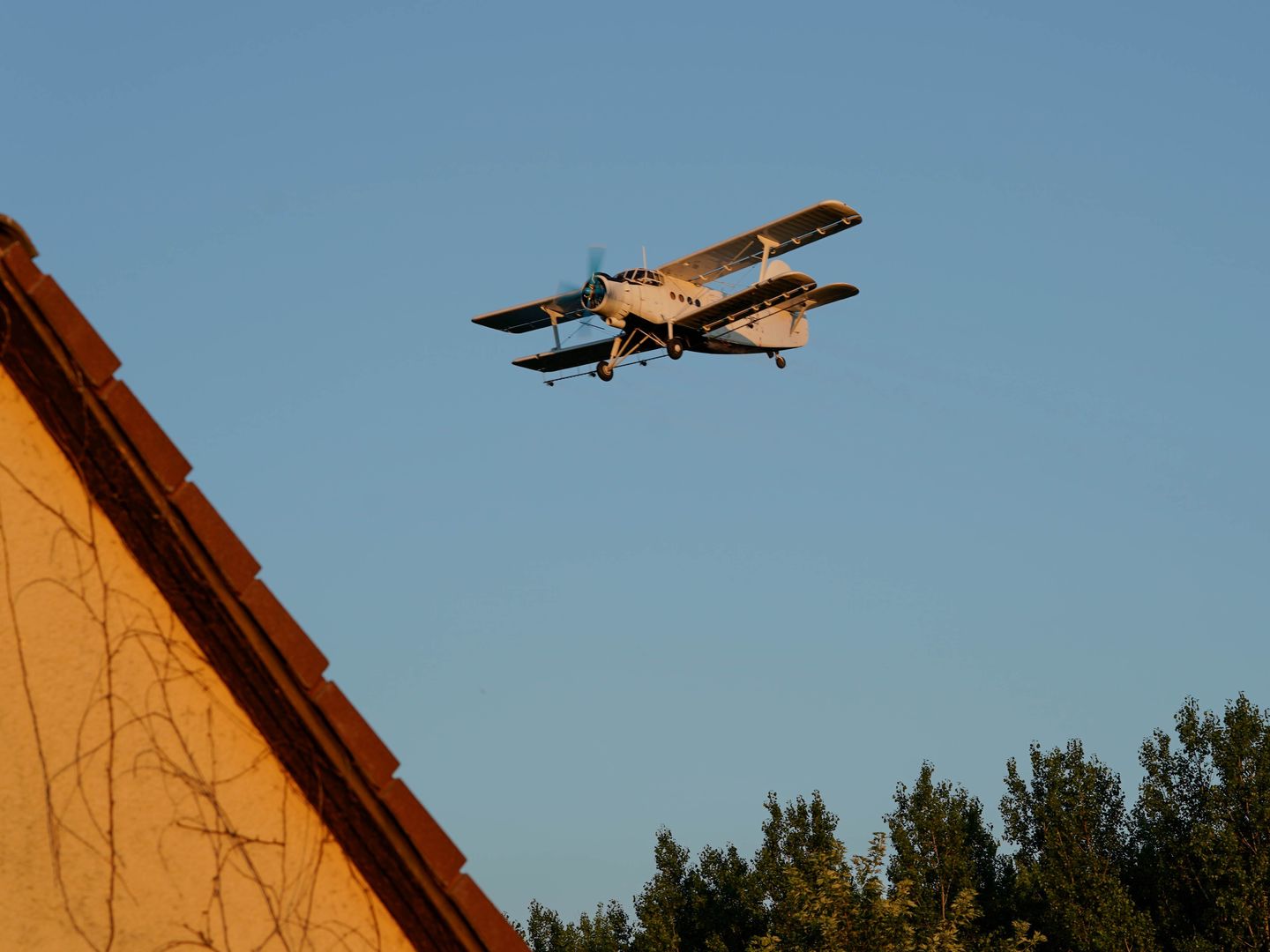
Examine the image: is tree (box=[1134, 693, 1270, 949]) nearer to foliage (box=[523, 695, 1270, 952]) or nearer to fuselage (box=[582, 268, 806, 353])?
foliage (box=[523, 695, 1270, 952])

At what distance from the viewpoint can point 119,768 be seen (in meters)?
5.75

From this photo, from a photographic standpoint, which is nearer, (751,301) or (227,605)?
(227,605)

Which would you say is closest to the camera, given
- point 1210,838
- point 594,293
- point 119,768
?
point 119,768

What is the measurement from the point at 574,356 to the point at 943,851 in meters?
37.7

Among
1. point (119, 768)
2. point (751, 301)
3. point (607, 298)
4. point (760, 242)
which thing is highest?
point (760, 242)

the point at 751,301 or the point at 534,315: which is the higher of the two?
the point at 534,315

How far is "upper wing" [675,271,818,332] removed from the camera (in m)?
33.4

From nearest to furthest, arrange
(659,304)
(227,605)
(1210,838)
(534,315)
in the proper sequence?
(227,605) → (659,304) → (534,315) → (1210,838)

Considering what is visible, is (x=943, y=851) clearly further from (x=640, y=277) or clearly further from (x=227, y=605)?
(x=227, y=605)

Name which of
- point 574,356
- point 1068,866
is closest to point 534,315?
point 574,356

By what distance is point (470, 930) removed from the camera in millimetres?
5715

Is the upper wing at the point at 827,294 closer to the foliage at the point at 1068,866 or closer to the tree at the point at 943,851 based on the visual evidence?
the foliage at the point at 1068,866

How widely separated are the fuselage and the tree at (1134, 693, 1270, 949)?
29841 mm

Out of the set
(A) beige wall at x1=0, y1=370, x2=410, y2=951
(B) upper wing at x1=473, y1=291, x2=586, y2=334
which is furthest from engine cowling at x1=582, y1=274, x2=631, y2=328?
(A) beige wall at x1=0, y1=370, x2=410, y2=951
